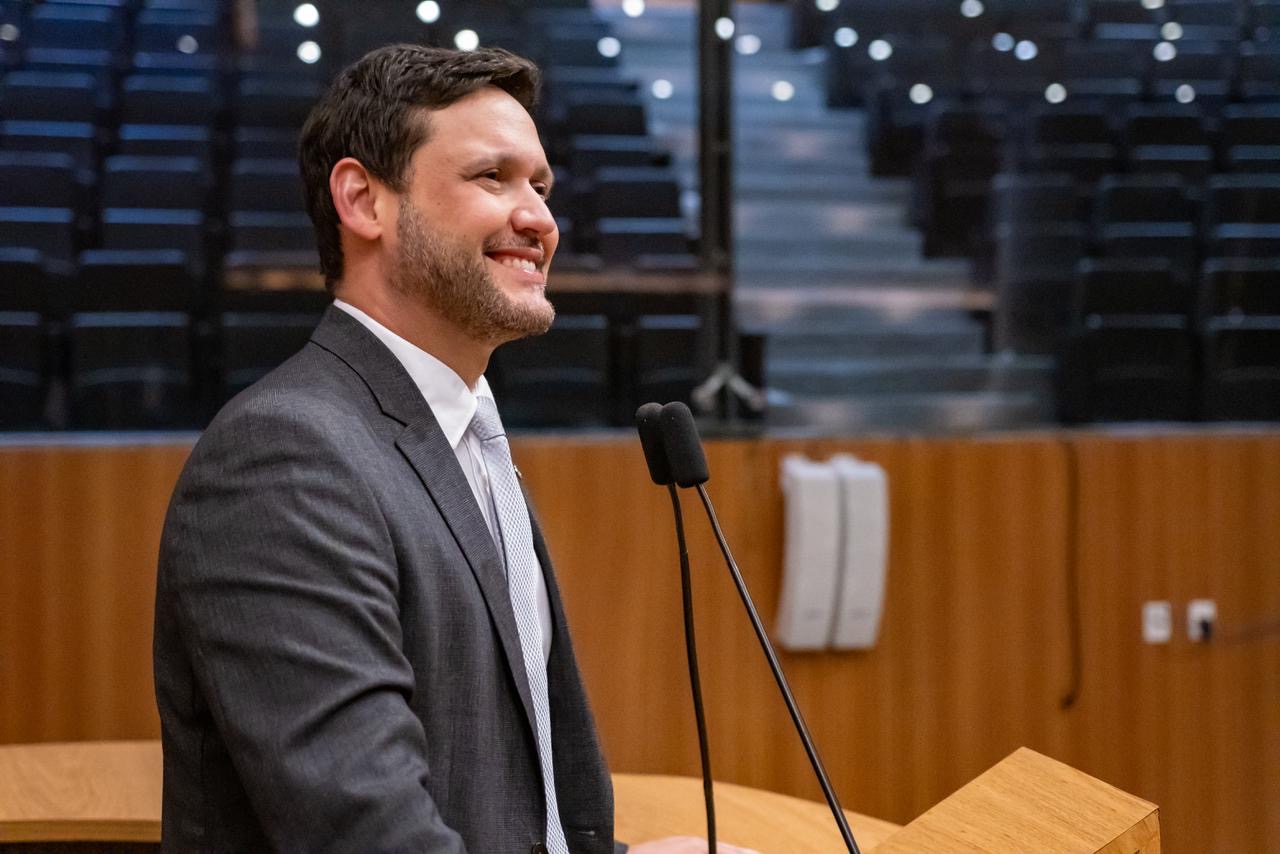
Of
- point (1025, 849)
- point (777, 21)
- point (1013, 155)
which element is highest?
point (777, 21)

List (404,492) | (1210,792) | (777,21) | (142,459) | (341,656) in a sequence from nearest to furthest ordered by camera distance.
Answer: (341,656), (404,492), (142,459), (1210,792), (777,21)

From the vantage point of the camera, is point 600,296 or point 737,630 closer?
point 737,630

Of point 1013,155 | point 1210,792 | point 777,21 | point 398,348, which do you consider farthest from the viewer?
point 1013,155

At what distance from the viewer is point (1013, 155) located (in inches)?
124

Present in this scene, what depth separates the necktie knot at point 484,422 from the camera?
1.15m

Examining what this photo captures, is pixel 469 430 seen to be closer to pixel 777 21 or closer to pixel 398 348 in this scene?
pixel 398 348

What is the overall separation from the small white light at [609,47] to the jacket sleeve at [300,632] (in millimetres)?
2340

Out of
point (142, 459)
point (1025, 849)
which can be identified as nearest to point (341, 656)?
point (1025, 849)

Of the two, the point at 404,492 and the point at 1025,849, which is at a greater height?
the point at 404,492

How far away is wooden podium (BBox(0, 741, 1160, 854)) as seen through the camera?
0.91 meters

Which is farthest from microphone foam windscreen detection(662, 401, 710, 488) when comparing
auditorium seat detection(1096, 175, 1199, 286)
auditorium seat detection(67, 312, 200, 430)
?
auditorium seat detection(1096, 175, 1199, 286)

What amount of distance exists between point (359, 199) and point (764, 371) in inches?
63.1

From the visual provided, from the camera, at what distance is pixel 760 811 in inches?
73.2

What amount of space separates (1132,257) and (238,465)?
109 inches
